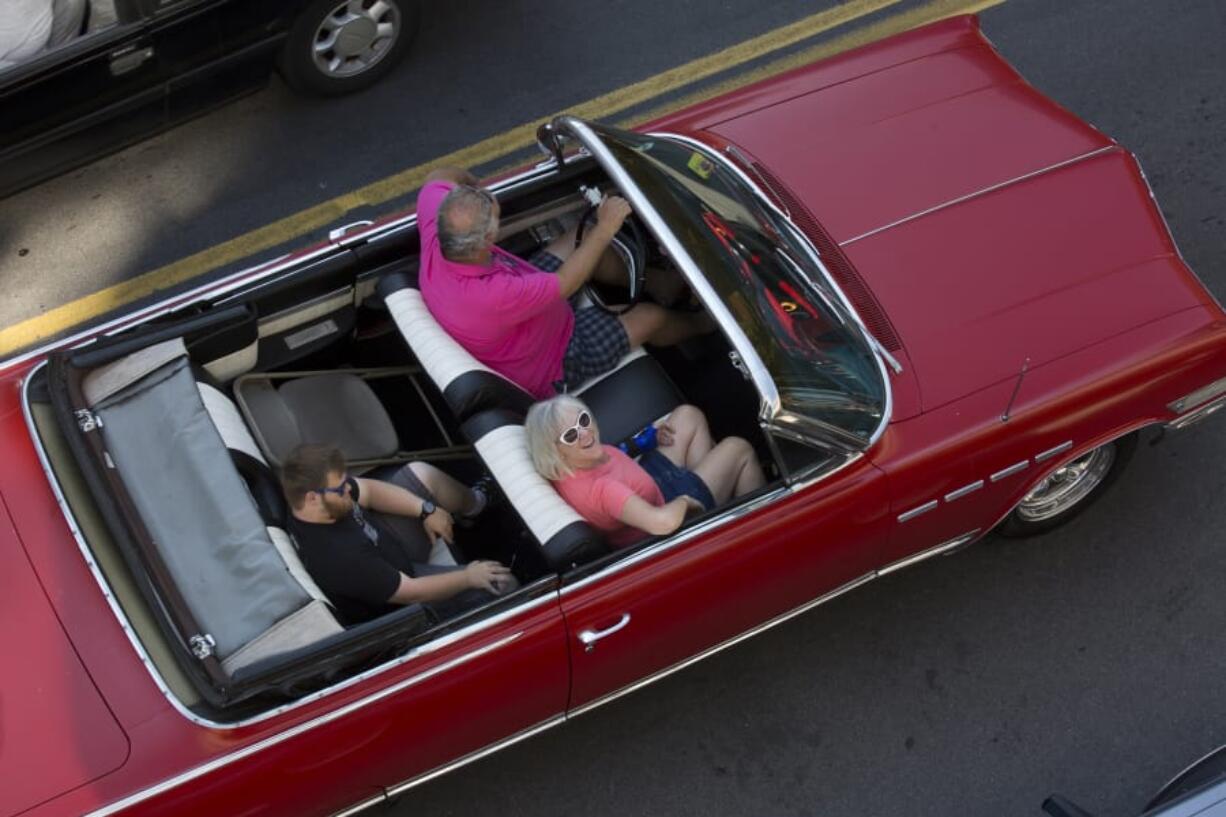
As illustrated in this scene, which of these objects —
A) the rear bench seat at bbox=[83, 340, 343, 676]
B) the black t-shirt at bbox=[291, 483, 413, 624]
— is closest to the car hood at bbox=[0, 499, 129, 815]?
the rear bench seat at bbox=[83, 340, 343, 676]

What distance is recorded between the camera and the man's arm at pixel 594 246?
4.89m

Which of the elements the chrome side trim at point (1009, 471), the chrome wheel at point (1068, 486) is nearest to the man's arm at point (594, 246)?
the chrome side trim at point (1009, 471)

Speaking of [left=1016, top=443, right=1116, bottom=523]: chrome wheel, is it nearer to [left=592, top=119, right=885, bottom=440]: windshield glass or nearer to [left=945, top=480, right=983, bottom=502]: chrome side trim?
[left=945, top=480, right=983, bottom=502]: chrome side trim

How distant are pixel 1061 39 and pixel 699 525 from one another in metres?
4.01

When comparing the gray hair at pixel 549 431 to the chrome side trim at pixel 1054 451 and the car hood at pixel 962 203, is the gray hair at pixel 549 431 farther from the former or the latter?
the chrome side trim at pixel 1054 451

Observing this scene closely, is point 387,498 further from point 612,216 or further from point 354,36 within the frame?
point 354,36

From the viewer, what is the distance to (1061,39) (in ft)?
23.3

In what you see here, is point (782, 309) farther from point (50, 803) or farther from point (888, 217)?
point (50, 803)

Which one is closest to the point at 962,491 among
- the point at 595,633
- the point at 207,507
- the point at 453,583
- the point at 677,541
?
the point at 677,541

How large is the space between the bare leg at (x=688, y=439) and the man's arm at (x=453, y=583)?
2.46ft

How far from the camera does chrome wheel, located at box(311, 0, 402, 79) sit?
681cm

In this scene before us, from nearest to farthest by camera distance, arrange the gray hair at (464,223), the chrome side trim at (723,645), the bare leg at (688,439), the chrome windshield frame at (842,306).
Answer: the chrome windshield frame at (842,306)
the gray hair at (464,223)
the chrome side trim at (723,645)
the bare leg at (688,439)

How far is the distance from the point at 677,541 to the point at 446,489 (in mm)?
918

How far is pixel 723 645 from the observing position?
4906 mm
